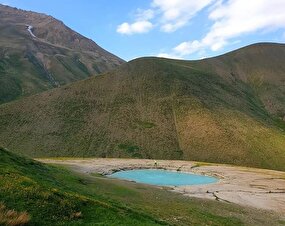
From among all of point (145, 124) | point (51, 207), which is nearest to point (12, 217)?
point (51, 207)

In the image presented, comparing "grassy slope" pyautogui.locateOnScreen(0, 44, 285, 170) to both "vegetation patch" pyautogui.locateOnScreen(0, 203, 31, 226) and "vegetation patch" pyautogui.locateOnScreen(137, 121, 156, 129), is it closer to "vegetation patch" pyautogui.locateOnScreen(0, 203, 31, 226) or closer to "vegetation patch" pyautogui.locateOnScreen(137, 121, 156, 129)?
"vegetation patch" pyautogui.locateOnScreen(137, 121, 156, 129)

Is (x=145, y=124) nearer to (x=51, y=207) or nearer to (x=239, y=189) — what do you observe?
(x=239, y=189)

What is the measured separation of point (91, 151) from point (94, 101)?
3899 cm

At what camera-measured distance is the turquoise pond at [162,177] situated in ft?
265

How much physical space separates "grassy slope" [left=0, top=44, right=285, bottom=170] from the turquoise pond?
4349cm

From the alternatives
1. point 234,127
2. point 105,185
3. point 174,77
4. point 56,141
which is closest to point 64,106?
point 56,141

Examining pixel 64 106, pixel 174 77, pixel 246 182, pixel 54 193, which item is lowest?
pixel 246 182

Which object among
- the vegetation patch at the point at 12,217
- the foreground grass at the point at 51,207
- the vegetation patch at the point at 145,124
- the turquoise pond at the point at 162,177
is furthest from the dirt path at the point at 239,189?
the vegetation patch at the point at 145,124

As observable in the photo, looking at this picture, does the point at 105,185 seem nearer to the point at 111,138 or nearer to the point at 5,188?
the point at 5,188

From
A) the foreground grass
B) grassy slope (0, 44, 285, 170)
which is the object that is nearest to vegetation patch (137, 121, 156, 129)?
grassy slope (0, 44, 285, 170)

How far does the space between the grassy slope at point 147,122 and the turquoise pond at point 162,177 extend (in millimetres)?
43487

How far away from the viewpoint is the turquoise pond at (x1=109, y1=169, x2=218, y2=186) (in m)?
80.9

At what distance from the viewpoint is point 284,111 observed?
198 m

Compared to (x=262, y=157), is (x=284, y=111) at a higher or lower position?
higher
